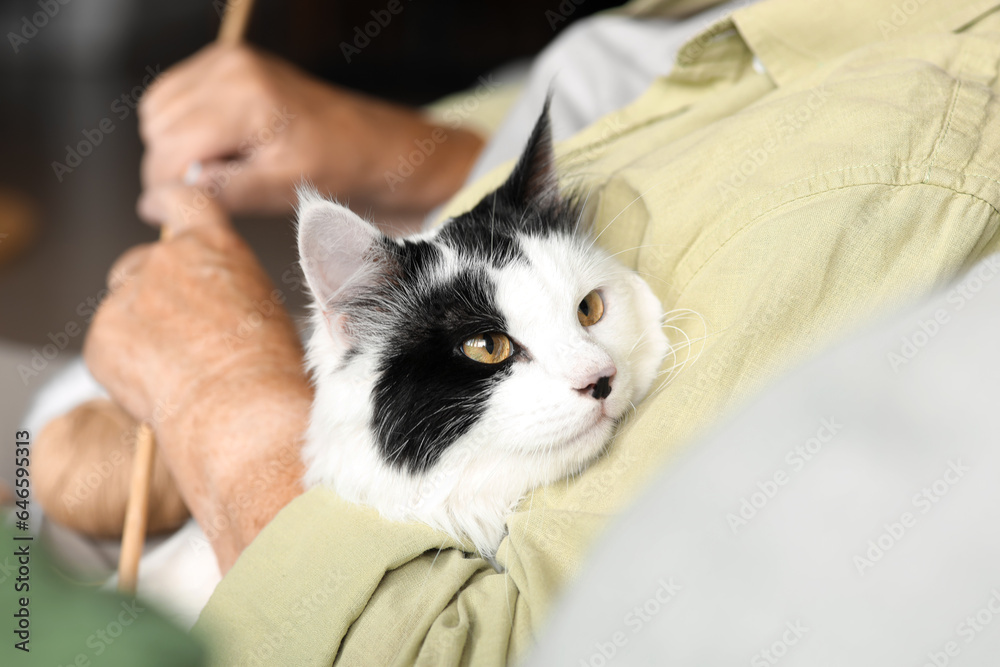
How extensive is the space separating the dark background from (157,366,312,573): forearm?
4.44ft

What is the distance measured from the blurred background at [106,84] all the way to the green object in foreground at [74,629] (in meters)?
1.07

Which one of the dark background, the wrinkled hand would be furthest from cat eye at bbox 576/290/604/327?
the dark background

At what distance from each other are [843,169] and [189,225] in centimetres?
120

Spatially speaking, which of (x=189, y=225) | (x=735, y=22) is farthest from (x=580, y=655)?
(x=189, y=225)

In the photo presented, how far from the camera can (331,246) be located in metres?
0.84

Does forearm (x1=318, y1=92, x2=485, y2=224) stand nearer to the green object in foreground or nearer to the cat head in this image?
the cat head

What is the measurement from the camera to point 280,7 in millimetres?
4117

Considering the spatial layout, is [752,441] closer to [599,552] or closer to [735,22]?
[599,552]

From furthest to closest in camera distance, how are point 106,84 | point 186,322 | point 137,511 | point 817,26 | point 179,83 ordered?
point 106,84 < point 179,83 < point 186,322 < point 137,511 < point 817,26

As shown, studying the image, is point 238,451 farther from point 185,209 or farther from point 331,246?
point 185,209

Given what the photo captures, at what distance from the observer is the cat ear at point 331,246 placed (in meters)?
0.80

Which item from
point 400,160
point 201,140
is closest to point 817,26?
point 400,160

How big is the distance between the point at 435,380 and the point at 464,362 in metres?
0.04

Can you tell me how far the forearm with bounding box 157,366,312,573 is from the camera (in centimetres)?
101
